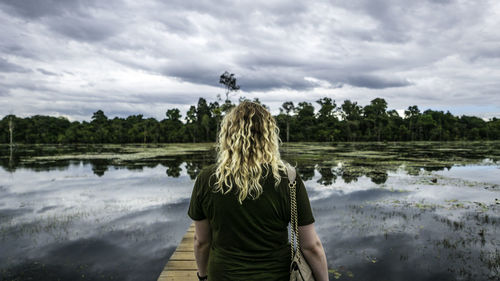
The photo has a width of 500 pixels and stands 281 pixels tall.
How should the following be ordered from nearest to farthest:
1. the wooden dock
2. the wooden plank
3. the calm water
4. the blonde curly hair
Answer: the blonde curly hair < the wooden dock < the wooden plank < the calm water

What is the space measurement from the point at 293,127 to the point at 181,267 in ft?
281

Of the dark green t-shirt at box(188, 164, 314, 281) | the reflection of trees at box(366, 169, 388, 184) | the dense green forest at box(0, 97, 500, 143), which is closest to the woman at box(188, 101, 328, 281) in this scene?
the dark green t-shirt at box(188, 164, 314, 281)

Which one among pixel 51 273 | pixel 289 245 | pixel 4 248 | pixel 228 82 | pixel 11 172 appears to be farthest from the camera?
pixel 228 82

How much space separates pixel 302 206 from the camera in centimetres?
159

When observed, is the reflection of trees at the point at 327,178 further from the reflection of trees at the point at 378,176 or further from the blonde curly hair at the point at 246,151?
the blonde curly hair at the point at 246,151

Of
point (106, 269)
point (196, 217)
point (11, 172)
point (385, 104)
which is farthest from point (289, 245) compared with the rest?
point (385, 104)

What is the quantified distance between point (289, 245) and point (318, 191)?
33.0 ft

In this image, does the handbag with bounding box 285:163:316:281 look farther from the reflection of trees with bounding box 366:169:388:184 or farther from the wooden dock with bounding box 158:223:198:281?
the reflection of trees with bounding box 366:169:388:184

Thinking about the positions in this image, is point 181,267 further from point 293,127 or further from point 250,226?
point 293,127

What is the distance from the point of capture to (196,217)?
5.51ft

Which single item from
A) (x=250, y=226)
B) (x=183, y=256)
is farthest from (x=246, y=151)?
(x=183, y=256)

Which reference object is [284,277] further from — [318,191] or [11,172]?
[11,172]

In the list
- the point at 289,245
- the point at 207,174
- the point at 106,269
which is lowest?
the point at 106,269

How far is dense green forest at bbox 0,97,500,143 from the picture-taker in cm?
8019
